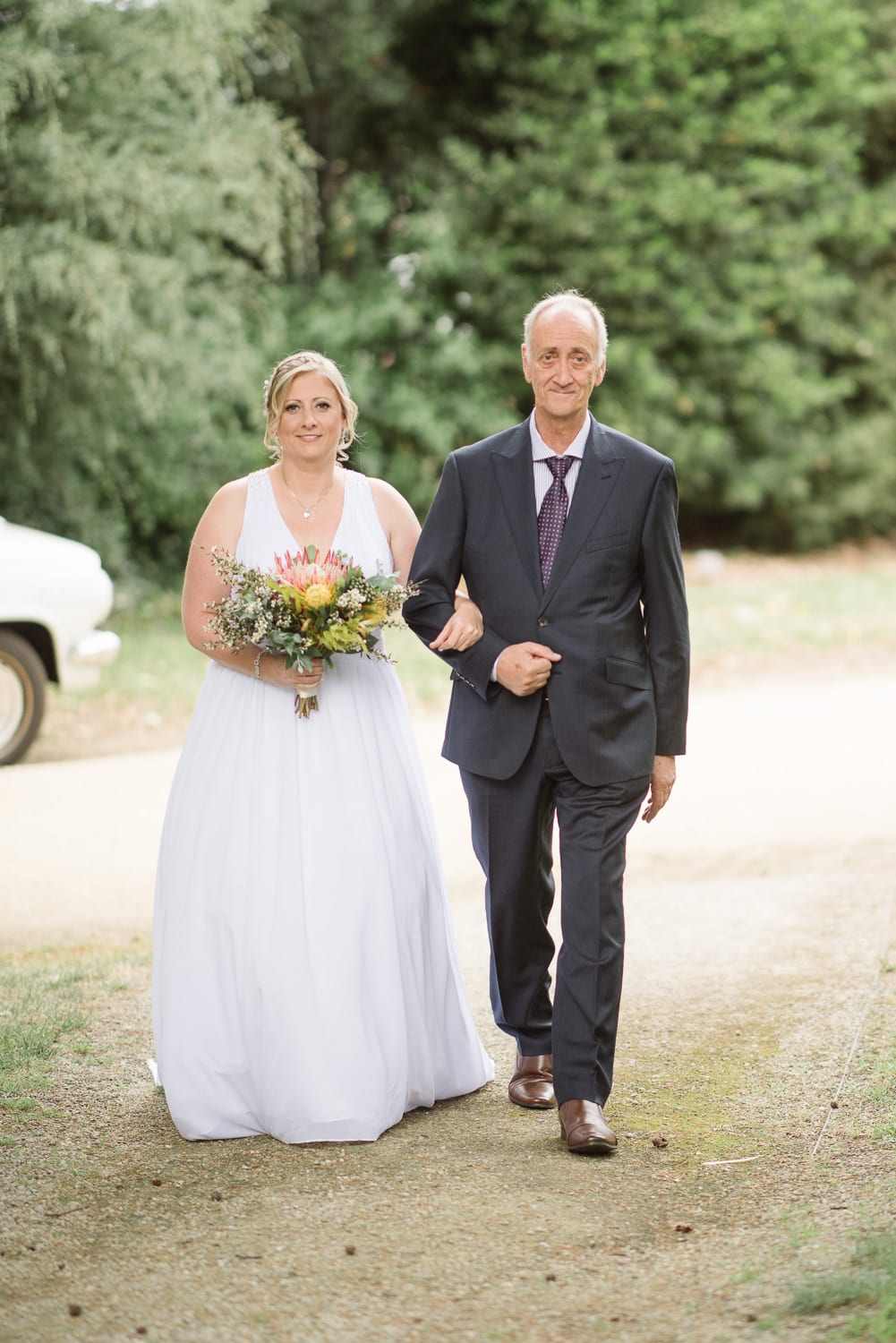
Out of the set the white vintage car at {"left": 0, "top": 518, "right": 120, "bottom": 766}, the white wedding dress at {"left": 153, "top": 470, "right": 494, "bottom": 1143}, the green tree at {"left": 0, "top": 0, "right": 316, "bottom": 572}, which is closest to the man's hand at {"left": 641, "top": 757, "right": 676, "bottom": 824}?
the white wedding dress at {"left": 153, "top": 470, "right": 494, "bottom": 1143}

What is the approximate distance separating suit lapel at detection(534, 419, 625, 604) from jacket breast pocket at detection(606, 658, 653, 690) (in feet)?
0.81

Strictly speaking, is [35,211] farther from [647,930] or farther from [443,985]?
[443,985]

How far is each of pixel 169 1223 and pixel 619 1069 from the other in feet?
5.36

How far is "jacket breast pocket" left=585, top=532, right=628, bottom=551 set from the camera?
4.25 meters

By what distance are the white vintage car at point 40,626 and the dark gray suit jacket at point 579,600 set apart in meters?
5.73

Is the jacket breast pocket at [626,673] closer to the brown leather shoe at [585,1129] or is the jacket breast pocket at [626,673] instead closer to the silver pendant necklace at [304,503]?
the silver pendant necklace at [304,503]

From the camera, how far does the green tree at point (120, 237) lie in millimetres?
12500

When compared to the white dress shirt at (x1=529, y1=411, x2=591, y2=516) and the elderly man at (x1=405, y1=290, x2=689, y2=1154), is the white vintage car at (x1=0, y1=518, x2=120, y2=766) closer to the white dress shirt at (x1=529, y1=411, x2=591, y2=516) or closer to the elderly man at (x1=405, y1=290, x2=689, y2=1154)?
the elderly man at (x1=405, y1=290, x2=689, y2=1154)

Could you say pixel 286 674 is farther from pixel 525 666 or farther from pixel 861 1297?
pixel 861 1297

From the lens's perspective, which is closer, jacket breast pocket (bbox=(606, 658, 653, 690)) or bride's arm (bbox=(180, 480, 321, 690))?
jacket breast pocket (bbox=(606, 658, 653, 690))

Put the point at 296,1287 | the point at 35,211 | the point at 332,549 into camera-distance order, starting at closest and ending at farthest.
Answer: the point at 296,1287, the point at 332,549, the point at 35,211

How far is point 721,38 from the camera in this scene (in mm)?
19062

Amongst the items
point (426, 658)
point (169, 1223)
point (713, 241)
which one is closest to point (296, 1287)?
point (169, 1223)

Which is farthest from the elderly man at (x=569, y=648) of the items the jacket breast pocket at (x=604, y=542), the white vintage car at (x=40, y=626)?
the white vintage car at (x=40, y=626)
